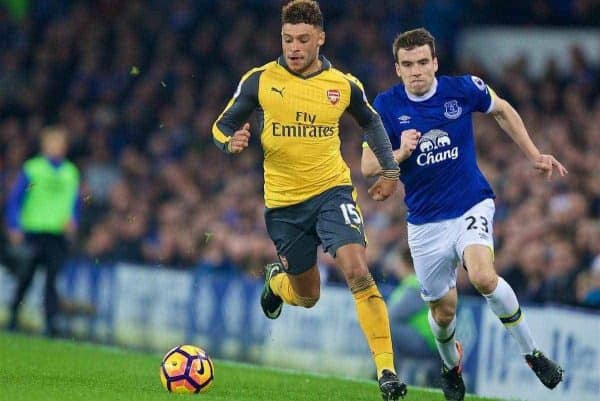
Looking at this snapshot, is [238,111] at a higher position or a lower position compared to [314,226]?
higher

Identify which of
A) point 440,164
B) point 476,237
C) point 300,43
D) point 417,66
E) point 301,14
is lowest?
point 476,237

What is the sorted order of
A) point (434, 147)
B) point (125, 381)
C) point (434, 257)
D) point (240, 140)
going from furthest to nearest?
point (125, 381), point (434, 257), point (434, 147), point (240, 140)

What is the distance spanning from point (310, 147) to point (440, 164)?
3.04 feet

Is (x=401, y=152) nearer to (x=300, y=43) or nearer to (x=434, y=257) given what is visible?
(x=434, y=257)

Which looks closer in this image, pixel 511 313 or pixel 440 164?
pixel 511 313

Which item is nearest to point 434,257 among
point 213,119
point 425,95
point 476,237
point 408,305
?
point 476,237

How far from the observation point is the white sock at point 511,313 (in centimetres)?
912

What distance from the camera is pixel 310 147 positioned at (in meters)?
9.31

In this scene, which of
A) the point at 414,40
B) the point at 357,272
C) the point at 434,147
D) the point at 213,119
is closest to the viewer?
the point at 357,272

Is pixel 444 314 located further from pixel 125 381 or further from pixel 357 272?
pixel 125 381

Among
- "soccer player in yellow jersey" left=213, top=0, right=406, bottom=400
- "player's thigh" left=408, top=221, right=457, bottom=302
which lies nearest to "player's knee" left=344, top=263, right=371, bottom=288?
"soccer player in yellow jersey" left=213, top=0, right=406, bottom=400

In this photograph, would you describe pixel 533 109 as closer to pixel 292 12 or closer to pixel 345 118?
pixel 345 118

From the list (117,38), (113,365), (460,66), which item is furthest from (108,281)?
(117,38)

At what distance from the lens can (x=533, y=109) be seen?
17406 millimetres
